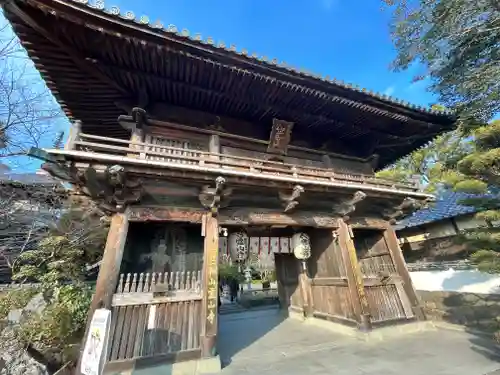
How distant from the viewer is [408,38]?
669 centimetres

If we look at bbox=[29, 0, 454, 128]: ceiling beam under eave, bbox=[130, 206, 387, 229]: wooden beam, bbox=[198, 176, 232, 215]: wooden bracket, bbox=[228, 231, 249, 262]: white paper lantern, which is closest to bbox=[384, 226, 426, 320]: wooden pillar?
bbox=[130, 206, 387, 229]: wooden beam

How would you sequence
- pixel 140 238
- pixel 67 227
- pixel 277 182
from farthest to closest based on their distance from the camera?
pixel 67 227 < pixel 140 238 < pixel 277 182

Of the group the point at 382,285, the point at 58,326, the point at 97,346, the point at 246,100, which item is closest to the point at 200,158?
the point at 246,100

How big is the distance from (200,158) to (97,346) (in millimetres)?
3828

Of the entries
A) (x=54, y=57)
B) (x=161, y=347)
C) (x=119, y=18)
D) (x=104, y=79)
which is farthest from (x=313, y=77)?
(x=161, y=347)

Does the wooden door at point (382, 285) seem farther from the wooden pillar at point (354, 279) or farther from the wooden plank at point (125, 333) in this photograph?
the wooden plank at point (125, 333)

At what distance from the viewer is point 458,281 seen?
866cm

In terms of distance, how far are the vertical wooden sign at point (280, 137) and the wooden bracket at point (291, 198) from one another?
1.89 meters

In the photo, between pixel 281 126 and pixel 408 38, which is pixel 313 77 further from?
pixel 408 38

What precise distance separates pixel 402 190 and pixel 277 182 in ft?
15.2

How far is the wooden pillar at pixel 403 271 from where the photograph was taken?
301 inches

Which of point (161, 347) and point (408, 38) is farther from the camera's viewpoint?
point (408, 38)

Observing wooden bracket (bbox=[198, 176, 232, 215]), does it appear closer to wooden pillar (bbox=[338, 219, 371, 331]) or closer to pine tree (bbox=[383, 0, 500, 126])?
wooden pillar (bbox=[338, 219, 371, 331])

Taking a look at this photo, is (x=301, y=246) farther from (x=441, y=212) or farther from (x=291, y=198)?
(x=441, y=212)
